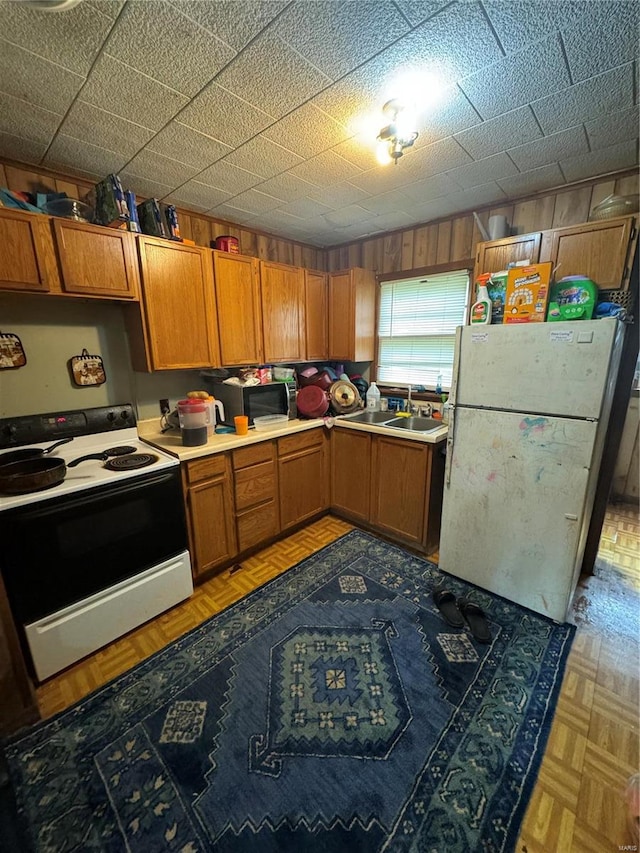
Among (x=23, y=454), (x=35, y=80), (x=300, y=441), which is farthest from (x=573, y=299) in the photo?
(x=23, y=454)

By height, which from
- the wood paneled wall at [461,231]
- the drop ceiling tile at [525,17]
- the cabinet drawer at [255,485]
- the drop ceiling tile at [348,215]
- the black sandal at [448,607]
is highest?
the drop ceiling tile at [348,215]

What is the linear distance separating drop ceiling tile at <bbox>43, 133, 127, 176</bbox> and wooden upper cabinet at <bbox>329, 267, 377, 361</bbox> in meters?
1.75

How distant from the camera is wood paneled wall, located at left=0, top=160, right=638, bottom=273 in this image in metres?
1.90

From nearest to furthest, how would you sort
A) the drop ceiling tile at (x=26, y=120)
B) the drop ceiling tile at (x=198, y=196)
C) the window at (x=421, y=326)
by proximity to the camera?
the drop ceiling tile at (x=26, y=120) → the drop ceiling tile at (x=198, y=196) → the window at (x=421, y=326)

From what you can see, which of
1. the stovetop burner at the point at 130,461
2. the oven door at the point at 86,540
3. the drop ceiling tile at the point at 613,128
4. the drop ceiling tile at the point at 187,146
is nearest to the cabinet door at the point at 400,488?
the oven door at the point at 86,540

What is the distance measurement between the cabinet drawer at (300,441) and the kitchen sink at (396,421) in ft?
1.10

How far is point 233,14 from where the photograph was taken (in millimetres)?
1010

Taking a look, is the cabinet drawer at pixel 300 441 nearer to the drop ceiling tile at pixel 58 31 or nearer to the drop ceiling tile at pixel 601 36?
the drop ceiling tile at pixel 58 31

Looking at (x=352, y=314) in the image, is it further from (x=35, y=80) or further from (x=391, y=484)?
(x=35, y=80)

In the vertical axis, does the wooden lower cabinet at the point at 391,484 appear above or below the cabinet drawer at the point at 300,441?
below

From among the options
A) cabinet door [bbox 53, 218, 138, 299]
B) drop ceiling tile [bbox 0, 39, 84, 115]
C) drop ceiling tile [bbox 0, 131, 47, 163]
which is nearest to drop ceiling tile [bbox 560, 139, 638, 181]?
drop ceiling tile [bbox 0, 39, 84, 115]

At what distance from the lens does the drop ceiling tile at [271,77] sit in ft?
3.73

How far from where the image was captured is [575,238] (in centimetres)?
181

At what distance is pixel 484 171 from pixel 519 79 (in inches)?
28.4
